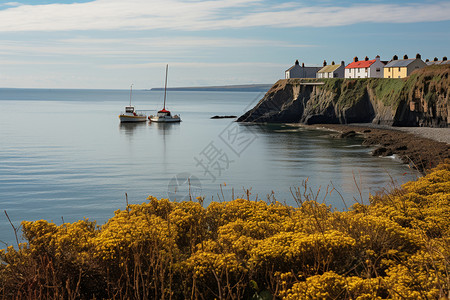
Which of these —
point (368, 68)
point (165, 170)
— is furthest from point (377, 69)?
point (165, 170)

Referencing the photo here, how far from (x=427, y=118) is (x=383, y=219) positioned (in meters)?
69.3

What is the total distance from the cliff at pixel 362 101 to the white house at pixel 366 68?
1253 centimetres

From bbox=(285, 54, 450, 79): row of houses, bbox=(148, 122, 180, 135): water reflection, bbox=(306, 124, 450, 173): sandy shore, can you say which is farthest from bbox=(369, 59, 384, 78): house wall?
bbox=(148, 122, 180, 135): water reflection

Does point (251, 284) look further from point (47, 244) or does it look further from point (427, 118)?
point (427, 118)

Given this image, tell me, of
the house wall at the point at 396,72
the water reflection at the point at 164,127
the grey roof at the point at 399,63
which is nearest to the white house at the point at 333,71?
the house wall at the point at 396,72

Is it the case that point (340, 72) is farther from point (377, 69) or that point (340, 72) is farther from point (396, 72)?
point (396, 72)

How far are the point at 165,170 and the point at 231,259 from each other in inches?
1404

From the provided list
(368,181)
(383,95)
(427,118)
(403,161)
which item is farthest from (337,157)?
(383,95)

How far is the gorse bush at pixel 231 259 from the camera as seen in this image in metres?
5.97

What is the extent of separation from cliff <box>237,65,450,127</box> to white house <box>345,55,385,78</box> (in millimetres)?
12528

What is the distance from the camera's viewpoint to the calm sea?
29.0m

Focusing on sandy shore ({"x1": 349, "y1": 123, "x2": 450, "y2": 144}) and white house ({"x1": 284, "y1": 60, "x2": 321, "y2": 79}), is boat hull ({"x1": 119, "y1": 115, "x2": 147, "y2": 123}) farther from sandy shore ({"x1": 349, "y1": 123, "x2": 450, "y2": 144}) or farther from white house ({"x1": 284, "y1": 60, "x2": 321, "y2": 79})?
sandy shore ({"x1": 349, "y1": 123, "x2": 450, "y2": 144})

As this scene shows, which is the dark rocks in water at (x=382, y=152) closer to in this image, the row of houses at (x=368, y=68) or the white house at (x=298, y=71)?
the row of houses at (x=368, y=68)

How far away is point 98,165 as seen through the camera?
1773 inches
